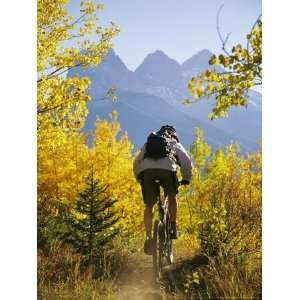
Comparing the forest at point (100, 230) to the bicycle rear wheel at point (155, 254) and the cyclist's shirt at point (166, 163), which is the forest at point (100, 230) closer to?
the bicycle rear wheel at point (155, 254)

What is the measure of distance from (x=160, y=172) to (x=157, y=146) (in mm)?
260

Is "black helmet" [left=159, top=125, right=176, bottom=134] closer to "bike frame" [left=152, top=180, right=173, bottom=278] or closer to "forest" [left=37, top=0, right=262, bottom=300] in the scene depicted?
"bike frame" [left=152, top=180, right=173, bottom=278]

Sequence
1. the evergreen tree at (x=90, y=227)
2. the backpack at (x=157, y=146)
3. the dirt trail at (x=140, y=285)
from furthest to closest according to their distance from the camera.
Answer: the evergreen tree at (x=90, y=227) → the backpack at (x=157, y=146) → the dirt trail at (x=140, y=285)

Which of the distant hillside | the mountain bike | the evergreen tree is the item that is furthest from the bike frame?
the distant hillside

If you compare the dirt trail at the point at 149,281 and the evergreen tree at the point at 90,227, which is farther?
the evergreen tree at the point at 90,227

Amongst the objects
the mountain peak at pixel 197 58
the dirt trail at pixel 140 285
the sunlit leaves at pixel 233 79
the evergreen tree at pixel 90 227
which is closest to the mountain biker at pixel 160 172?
the dirt trail at pixel 140 285

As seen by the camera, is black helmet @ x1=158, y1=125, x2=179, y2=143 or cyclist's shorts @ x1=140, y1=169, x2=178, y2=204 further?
black helmet @ x1=158, y1=125, x2=179, y2=143

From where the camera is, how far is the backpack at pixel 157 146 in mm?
5047

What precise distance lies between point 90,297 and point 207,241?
56.5 inches

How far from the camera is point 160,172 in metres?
5.09

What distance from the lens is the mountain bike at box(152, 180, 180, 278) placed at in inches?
206

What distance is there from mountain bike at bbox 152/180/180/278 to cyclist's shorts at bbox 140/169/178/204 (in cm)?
7

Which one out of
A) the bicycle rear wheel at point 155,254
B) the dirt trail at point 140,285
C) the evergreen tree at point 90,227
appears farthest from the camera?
the evergreen tree at point 90,227

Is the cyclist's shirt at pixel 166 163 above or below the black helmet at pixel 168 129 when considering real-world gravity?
below
